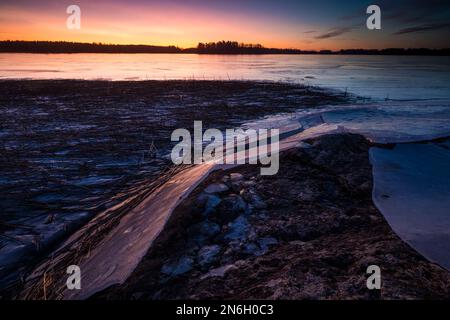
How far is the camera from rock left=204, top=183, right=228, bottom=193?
13.8 ft

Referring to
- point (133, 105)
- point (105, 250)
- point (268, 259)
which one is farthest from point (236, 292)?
point (133, 105)

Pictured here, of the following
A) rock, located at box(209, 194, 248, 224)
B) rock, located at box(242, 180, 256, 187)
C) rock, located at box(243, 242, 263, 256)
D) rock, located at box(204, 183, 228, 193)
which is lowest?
rock, located at box(243, 242, 263, 256)

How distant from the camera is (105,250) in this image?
379cm

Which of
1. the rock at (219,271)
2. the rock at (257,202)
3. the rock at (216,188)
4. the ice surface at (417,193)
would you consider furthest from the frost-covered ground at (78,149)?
the ice surface at (417,193)

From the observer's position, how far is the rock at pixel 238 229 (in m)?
3.28

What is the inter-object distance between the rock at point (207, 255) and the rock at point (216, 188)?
43.9 inches

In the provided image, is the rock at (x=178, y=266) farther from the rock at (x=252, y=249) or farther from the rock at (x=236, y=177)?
the rock at (x=236, y=177)

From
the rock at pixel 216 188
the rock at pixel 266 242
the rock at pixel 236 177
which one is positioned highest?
the rock at pixel 236 177

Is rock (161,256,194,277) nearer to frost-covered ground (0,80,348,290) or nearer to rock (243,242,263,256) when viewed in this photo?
rock (243,242,263,256)

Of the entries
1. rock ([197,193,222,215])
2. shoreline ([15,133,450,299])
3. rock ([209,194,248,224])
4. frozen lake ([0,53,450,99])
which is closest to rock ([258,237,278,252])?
→ shoreline ([15,133,450,299])

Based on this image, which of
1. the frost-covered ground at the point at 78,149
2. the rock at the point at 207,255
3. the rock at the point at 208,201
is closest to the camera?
the rock at the point at 207,255

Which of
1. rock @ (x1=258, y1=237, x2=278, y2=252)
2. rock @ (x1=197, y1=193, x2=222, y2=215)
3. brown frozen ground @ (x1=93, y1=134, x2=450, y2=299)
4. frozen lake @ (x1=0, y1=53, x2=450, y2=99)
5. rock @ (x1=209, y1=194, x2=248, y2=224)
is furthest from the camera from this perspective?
frozen lake @ (x1=0, y1=53, x2=450, y2=99)

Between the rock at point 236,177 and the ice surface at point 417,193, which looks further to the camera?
the rock at point 236,177
